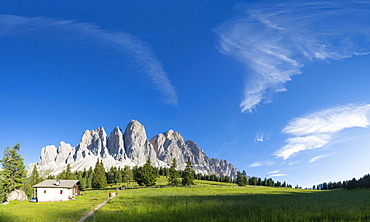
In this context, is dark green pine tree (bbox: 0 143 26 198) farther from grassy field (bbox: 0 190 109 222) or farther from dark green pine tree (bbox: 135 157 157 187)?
dark green pine tree (bbox: 135 157 157 187)

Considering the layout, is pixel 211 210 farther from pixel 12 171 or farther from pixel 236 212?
pixel 12 171

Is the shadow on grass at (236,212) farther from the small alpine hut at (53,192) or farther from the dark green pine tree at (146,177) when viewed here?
the dark green pine tree at (146,177)

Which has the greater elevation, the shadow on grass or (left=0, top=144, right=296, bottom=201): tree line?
the shadow on grass

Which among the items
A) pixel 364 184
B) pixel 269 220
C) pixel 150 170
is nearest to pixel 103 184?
pixel 150 170

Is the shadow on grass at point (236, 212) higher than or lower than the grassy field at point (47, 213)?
higher

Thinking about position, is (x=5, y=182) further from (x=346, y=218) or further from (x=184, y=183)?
(x=346, y=218)

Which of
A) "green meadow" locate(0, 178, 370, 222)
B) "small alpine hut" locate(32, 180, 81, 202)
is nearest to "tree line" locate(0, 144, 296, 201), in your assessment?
"small alpine hut" locate(32, 180, 81, 202)

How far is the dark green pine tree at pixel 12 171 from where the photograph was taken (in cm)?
5069

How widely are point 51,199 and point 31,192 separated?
31882 mm

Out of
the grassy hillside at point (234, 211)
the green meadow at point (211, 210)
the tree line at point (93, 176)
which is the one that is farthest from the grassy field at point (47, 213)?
the tree line at point (93, 176)

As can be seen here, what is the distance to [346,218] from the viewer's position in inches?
531

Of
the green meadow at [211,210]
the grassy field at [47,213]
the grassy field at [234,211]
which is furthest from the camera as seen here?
the grassy field at [47,213]

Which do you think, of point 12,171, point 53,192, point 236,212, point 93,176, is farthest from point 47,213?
point 93,176

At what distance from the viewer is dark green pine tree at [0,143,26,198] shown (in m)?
50.7
